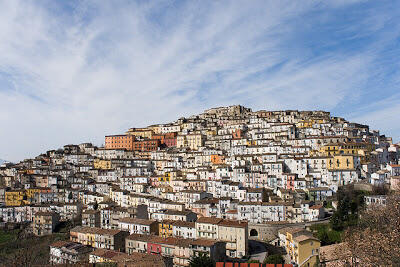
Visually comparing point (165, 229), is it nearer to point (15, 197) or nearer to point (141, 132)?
point (15, 197)

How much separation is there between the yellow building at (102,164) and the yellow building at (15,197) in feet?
48.3

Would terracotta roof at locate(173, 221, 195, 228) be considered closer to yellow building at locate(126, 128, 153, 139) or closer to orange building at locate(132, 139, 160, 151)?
orange building at locate(132, 139, 160, 151)

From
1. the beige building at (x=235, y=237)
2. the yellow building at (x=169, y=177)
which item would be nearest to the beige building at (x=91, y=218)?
the yellow building at (x=169, y=177)

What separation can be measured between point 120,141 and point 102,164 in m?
11.5

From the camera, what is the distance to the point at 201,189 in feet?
171

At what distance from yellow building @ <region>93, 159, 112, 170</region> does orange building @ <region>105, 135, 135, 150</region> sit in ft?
31.1

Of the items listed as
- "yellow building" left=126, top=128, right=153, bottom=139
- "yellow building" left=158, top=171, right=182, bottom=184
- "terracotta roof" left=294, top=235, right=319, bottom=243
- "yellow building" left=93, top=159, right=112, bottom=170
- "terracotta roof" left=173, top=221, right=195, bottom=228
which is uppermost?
"yellow building" left=126, top=128, right=153, bottom=139

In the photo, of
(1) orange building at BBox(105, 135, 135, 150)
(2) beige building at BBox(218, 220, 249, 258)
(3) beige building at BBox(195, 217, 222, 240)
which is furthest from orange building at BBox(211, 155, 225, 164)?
(1) orange building at BBox(105, 135, 135, 150)

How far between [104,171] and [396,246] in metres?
55.8

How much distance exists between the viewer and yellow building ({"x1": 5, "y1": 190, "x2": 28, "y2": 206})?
63094 millimetres

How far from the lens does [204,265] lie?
30188 millimetres

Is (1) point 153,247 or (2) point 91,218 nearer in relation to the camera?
(1) point 153,247

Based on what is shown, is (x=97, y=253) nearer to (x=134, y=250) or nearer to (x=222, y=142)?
(x=134, y=250)

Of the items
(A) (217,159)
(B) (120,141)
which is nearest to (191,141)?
(A) (217,159)
